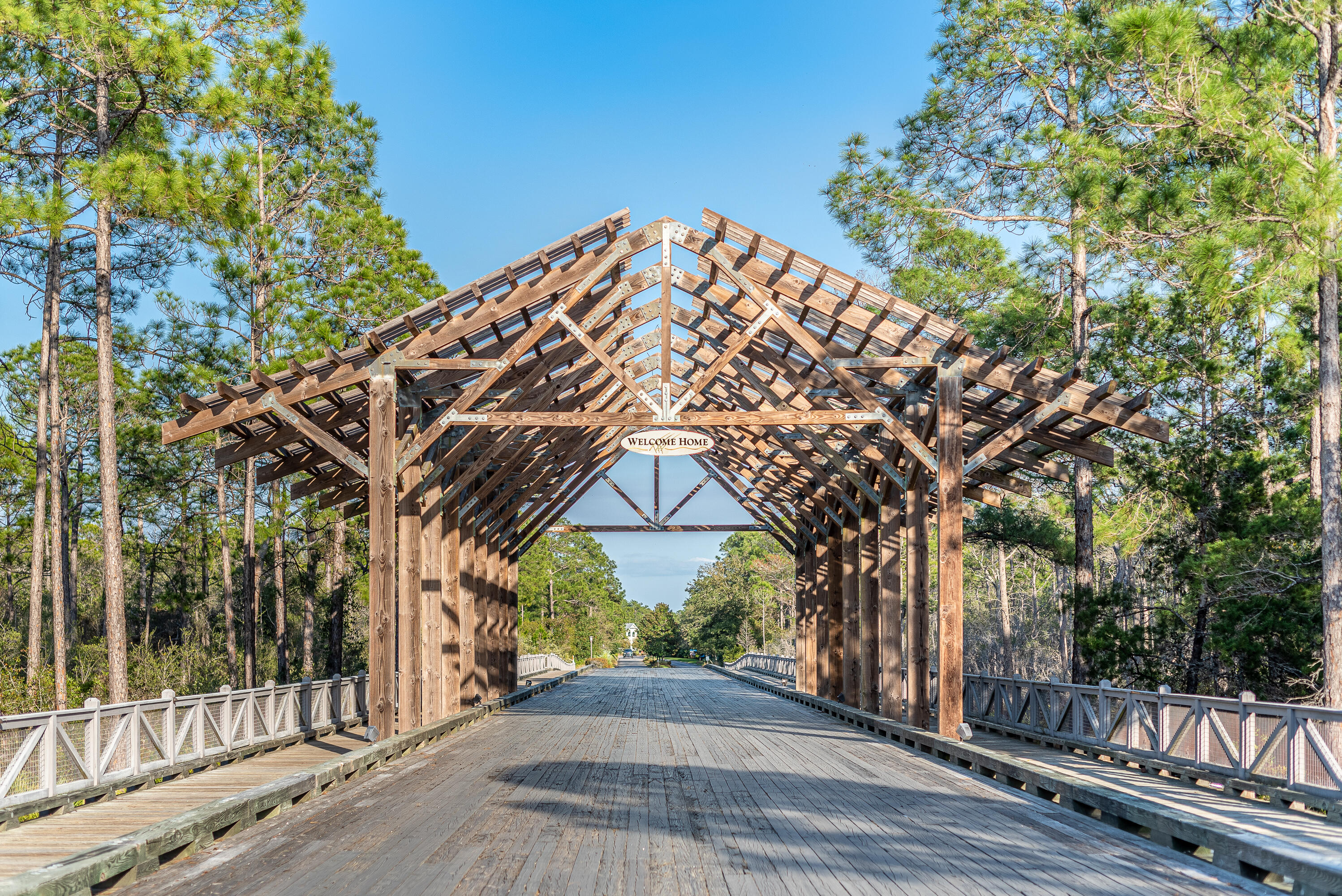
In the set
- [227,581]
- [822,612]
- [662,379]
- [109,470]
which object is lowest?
[822,612]

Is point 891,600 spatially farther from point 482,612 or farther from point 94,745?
point 94,745

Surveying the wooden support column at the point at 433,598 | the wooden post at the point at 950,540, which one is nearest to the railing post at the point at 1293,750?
the wooden post at the point at 950,540

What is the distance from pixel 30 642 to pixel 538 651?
30.7m

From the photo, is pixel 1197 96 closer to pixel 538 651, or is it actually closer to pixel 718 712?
pixel 718 712

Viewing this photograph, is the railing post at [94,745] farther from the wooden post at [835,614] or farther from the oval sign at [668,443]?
the wooden post at [835,614]

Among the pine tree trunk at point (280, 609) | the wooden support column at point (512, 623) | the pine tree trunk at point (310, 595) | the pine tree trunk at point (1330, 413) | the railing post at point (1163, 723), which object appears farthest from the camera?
the wooden support column at point (512, 623)

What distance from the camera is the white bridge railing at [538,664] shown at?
32.7 m

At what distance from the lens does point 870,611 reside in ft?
55.7

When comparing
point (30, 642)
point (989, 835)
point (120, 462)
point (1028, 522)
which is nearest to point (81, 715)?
point (989, 835)

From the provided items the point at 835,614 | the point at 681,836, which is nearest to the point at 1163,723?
the point at 681,836

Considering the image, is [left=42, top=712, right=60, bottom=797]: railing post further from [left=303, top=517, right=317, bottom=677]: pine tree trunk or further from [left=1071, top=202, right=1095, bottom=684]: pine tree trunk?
[left=303, top=517, right=317, bottom=677]: pine tree trunk

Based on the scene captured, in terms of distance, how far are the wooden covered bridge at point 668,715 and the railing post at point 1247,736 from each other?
0.02 m

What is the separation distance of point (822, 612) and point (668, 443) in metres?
11.9

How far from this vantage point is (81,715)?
8.77 metres
